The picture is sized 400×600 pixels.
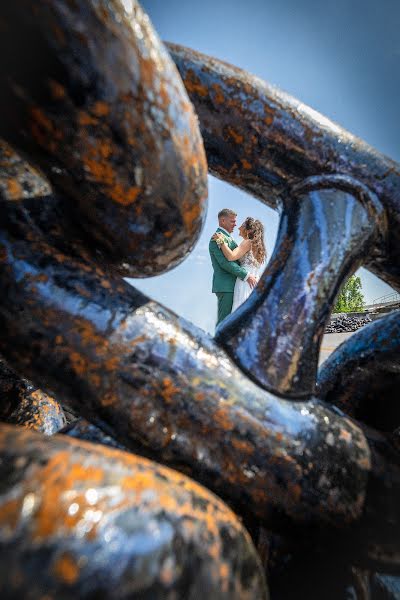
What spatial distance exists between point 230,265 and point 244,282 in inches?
13.1

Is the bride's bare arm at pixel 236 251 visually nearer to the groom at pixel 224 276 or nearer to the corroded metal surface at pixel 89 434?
the groom at pixel 224 276

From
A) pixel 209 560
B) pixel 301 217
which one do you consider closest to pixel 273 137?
pixel 301 217

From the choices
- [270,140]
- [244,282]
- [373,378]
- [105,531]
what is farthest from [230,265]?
[105,531]

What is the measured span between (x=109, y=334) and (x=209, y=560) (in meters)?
0.35

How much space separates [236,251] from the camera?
442cm

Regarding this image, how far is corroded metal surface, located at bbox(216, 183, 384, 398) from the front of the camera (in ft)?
2.38

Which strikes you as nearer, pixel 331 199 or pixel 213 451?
pixel 213 451

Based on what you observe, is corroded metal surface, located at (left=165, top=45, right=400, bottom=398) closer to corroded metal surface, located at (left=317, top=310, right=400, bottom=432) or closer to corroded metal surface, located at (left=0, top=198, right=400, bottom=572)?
corroded metal surface, located at (left=0, top=198, right=400, bottom=572)

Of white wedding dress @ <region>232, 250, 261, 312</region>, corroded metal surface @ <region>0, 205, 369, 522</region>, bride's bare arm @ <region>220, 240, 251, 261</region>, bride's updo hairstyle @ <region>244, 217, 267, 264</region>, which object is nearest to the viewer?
corroded metal surface @ <region>0, 205, 369, 522</region>

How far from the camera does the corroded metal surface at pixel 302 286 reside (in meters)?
0.72

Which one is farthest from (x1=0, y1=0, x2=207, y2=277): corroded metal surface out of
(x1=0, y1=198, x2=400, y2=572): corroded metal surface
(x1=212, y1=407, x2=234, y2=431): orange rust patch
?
(x1=212, y1=407, x2=234, y2=431): orange rust patch

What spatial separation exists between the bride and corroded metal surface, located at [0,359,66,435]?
→ 10.7 ft

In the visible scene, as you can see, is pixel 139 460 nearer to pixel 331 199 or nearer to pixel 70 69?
pixel 70 69

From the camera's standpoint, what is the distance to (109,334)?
603 millimetres
